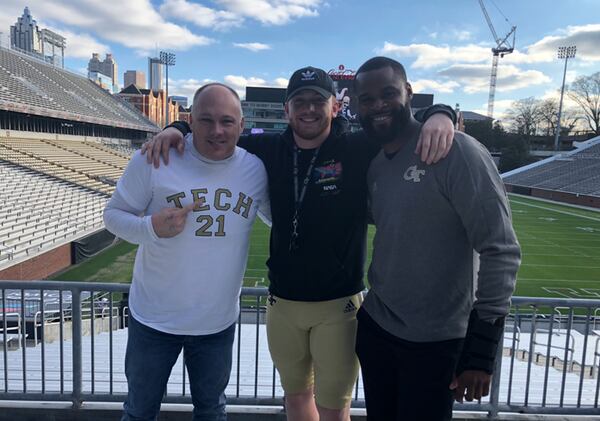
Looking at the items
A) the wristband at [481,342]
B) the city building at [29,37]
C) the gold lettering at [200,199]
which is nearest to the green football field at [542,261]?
the gold lettering at [200,199]

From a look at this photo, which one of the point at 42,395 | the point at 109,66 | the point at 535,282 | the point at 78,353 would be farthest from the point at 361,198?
A: the point at 109,66

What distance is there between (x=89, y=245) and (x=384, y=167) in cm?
1660

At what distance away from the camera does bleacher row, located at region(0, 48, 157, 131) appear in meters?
28.4

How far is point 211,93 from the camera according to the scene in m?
2.15

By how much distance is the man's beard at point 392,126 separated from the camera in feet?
6.77

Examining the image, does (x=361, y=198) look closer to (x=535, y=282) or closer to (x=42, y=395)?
(x=42, y=395)

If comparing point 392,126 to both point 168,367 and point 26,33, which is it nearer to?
point 168,367

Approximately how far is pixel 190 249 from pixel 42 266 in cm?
1342

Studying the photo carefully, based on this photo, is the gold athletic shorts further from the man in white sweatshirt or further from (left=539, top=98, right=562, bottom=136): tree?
(left=539, top=98, right=562, bottom=136): tree

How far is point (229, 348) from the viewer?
2285mm

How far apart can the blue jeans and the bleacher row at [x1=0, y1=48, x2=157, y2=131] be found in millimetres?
27533

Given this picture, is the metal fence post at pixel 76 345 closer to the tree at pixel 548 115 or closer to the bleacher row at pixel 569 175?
the bleacher row at pixel 569 175

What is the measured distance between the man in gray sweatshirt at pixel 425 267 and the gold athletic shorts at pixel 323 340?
0.14m

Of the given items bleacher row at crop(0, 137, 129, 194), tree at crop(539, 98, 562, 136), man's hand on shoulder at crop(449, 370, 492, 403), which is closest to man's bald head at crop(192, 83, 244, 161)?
man's hand on shoulder at crop(449, 370, 492, 403)
